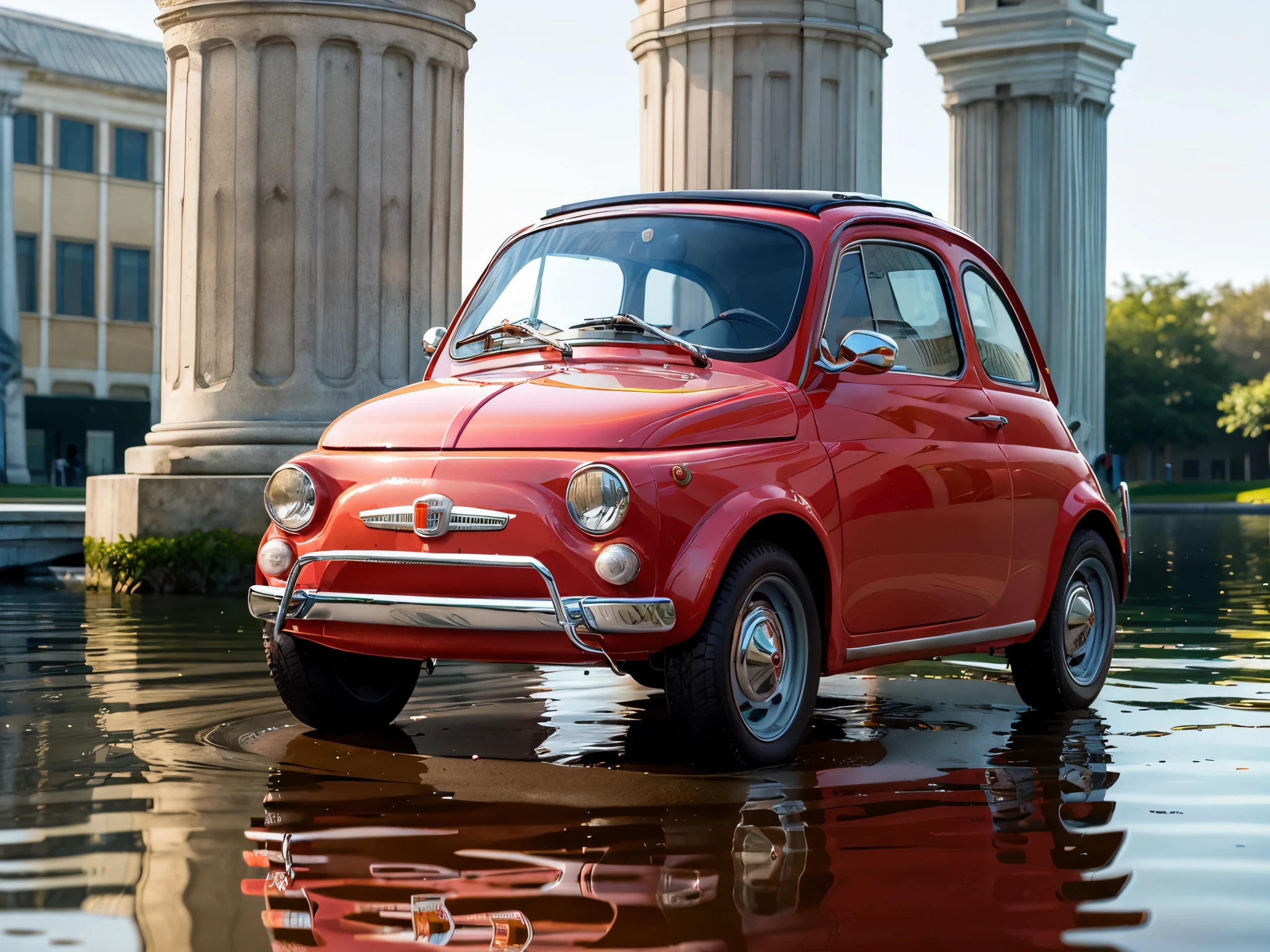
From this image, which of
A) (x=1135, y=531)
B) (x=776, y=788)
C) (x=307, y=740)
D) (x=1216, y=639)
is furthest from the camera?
(x=1135, y=531)

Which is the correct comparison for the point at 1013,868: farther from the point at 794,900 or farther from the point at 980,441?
the point at 980,441

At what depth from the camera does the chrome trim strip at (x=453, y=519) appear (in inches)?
212

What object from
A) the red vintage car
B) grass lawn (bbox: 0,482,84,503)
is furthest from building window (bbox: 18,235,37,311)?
the red vintage car

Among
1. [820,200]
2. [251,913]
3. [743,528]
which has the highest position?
[820,200]

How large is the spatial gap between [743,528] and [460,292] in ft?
34.4

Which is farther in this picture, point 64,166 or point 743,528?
point 64,166

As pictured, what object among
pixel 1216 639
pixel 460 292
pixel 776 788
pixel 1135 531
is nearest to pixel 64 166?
pixel 1135 531

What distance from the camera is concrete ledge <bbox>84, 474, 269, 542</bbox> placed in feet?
45.0

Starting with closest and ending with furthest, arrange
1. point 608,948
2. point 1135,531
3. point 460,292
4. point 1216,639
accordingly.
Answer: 1. point 608,948
2. point 1216,639
3. point 460,292
4. point 1135,531

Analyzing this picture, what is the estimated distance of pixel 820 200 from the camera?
21.7ft

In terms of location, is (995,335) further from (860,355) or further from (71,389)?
(71,389)

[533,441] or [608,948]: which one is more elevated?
[533,441]

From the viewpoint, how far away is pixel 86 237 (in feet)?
181

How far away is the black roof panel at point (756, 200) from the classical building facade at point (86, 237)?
4809 cm
